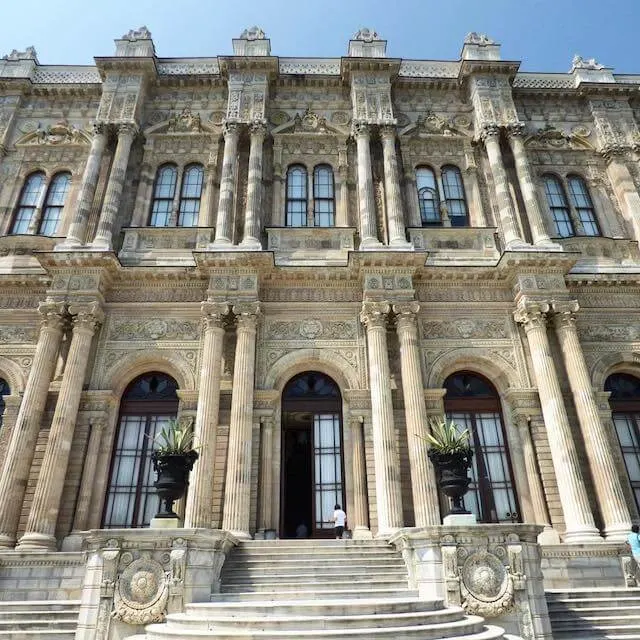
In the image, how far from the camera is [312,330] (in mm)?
14781

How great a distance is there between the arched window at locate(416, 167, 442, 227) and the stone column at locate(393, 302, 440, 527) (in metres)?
4.20

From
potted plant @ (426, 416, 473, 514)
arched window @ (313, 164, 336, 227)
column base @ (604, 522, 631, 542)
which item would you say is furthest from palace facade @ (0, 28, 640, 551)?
potted plant @ (426, 416, 473, 514)

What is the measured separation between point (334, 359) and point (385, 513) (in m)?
4.30

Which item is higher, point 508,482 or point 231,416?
point 231,416

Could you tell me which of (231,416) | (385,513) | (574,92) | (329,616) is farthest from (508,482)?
(574,92)

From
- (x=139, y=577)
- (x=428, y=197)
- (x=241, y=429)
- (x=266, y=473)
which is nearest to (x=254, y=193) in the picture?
(x=428, y=197)

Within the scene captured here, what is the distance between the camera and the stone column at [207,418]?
1195 cm

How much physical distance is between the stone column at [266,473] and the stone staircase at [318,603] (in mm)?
1736

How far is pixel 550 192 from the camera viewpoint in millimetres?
17984

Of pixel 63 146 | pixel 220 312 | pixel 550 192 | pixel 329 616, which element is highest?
pixel 63 146

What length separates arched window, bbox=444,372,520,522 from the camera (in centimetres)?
1346

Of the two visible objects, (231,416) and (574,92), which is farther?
(574,92)

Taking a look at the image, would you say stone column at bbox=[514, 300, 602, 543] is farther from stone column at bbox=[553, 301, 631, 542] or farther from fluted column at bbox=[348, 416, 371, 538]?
fluted column at bbox=[348, 416, 371, 538]

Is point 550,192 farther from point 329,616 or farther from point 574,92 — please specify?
point 329,616
